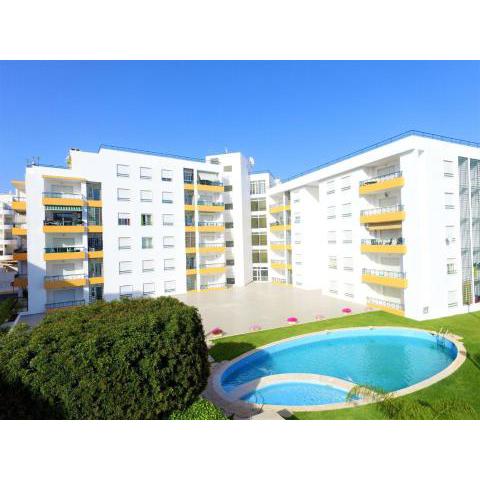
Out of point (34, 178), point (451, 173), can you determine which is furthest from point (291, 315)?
point (34, 178)

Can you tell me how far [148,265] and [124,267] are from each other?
8.39ft

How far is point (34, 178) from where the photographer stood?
81.6 feet

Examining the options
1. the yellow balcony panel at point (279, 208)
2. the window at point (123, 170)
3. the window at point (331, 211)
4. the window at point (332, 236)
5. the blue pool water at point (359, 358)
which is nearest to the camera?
the blue pool water at point (359, 358)

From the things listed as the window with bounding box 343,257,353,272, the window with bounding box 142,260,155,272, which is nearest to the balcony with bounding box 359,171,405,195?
the window with bounding box 343,257,353,272

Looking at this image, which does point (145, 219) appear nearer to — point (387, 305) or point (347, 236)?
point (347, 236)

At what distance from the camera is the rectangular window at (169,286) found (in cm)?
3209

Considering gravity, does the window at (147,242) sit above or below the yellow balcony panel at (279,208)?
below

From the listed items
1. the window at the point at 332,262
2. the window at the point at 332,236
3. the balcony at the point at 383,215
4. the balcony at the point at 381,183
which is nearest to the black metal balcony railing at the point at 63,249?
the window at the point at 332,236

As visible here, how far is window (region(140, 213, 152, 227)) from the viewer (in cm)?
3076

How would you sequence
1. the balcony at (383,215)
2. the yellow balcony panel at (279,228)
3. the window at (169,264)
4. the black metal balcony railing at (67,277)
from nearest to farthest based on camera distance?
the balcony at (383,215), the black metal balcony railing at (67,277), the window at (169,264), the yellow balcony panel at (279,228)

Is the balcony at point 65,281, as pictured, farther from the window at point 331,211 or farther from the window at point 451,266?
the window at point 451,266

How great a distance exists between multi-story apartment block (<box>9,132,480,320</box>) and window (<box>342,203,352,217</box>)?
0.42 m

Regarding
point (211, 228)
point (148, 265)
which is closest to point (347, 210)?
point (211, 228)

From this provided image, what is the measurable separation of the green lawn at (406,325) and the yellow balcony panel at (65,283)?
650 inches
